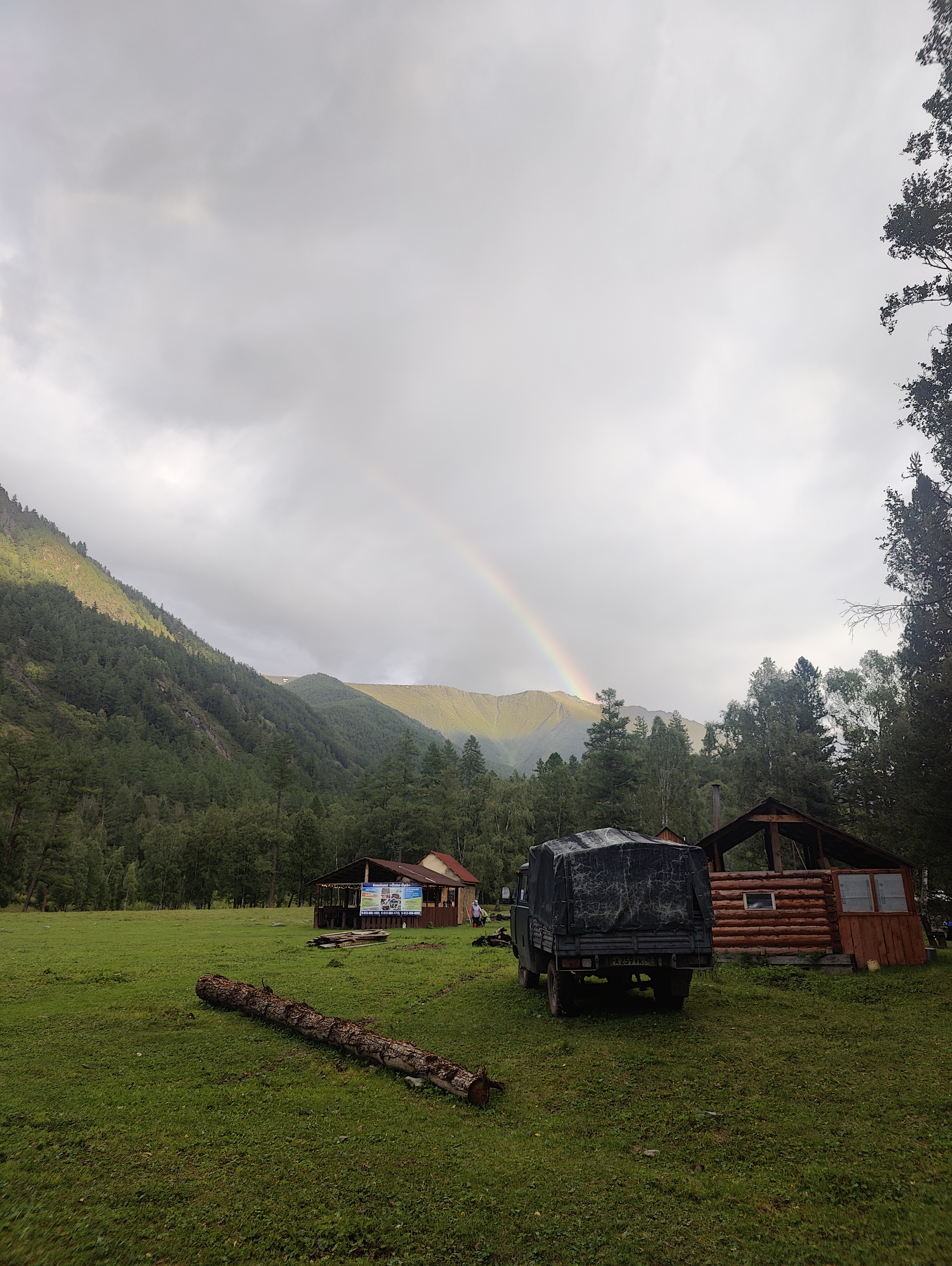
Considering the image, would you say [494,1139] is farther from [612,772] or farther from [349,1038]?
[612,772]

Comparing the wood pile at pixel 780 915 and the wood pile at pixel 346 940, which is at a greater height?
the wood pile at pixel 780 915

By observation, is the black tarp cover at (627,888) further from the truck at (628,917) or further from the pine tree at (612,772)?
the pine tree at (612,772)

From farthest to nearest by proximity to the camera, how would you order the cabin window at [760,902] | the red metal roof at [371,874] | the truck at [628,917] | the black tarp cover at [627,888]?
Result: 1. the red metal roof at [371,874]
2. the cabin window at [760,902]
3. the black tarp cover at [627,888]
4. the truck at [628,917]

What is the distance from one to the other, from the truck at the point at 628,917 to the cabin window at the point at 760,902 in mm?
7445

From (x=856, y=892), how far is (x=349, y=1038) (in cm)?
1645

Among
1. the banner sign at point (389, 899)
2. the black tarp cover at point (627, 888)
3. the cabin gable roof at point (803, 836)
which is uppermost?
the cabin gable roof at point (803, 836)

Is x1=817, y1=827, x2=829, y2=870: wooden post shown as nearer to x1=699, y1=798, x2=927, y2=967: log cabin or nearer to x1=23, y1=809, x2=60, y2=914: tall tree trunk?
x1=699, y1=798, x2=927, y2=967: log cabin

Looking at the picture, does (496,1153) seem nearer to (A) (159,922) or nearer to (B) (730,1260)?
(B) (730,1260)

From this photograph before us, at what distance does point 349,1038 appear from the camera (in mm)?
10172

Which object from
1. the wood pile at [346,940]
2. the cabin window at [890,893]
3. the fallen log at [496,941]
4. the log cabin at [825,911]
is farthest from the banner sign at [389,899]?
the cabin window at [890,893]

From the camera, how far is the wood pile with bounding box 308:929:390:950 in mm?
27500

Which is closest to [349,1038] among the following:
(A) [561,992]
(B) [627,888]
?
(A) [561,992]

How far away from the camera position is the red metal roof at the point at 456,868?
53.7 metres

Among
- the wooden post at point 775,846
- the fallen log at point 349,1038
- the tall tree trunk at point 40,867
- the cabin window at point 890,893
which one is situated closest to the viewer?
the fallen log at point 349,1038
